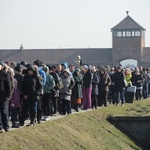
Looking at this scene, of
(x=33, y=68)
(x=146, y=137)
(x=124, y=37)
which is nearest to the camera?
(x=33, y=68)

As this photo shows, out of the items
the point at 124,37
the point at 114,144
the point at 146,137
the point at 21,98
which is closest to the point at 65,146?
the point at 21,98

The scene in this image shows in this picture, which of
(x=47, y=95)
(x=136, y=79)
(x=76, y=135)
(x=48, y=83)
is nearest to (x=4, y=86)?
(x=48, y=83)

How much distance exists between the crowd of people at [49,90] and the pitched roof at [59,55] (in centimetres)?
6416

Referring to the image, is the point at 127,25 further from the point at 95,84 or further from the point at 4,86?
the point at 4,86

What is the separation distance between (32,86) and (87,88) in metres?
7.03

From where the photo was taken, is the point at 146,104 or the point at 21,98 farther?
the point at 146,104

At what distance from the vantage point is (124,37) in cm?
9362

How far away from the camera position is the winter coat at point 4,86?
14.6 m

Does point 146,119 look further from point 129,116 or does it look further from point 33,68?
point 33,68

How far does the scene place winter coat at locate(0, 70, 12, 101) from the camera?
14.6 m

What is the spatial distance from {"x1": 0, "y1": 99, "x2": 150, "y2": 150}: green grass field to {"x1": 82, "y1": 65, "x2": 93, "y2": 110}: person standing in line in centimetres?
52

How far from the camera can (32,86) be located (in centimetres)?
1620

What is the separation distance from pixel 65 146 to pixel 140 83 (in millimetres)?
14339

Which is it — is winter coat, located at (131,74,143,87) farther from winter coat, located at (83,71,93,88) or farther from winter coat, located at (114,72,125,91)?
winter coat, located at (83,71,93,88)
